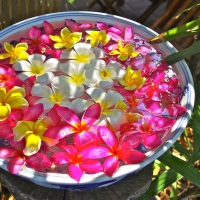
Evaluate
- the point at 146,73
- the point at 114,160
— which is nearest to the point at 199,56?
the point at 146,73

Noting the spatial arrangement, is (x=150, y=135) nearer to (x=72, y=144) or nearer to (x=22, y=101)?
(x=72, y=144)

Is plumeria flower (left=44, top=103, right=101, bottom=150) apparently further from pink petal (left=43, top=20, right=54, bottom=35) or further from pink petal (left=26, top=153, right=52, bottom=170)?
pink petal (left=43, top=20, right=54, bottom=35)

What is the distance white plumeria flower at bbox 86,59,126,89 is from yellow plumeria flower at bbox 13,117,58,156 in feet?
0.53

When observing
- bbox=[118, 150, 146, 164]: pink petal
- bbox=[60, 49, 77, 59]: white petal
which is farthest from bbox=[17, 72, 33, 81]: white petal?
bbox=[118, 150, 146, 164]: pink petal

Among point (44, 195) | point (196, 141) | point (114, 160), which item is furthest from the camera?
point (196, 141)

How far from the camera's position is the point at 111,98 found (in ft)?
2.71

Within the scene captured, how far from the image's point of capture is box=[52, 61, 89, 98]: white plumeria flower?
84cm

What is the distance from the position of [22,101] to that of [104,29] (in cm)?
38

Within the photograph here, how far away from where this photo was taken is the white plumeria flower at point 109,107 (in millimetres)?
786

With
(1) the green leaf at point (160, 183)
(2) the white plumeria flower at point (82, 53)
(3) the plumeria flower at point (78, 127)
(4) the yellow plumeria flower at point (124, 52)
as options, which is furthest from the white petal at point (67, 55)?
(1) the green leaf at point (160, 183)

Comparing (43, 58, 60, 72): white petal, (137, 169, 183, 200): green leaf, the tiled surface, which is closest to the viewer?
(43, 58, 60, 72): white petal

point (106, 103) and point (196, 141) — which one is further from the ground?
point (106, 103)

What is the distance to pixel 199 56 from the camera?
1124 mm

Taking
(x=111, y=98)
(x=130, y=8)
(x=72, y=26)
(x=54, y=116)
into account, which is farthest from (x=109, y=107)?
(x=130, y=8)
